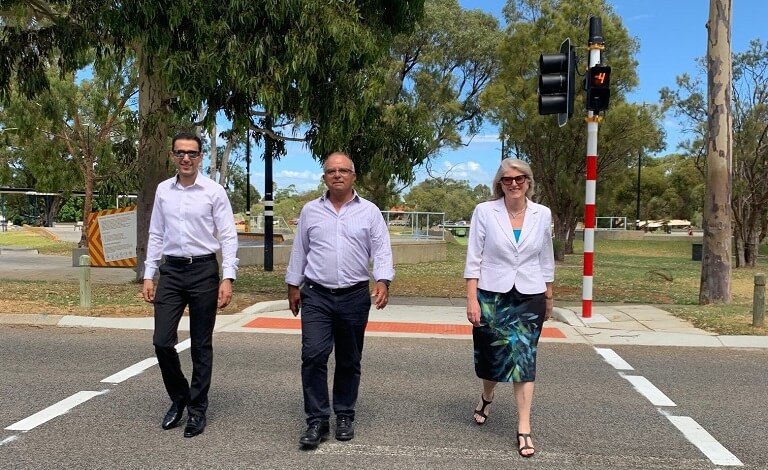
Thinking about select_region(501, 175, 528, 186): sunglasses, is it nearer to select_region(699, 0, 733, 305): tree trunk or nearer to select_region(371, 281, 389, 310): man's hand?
select_region(371, 281, 389, 310): man's hand

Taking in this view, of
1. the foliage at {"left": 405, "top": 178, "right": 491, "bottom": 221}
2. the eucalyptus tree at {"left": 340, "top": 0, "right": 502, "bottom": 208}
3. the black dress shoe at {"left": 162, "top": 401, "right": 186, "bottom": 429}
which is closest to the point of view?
the black dress shoe at {"left": 162, "top": 401, "right": 186, "bottom": 429}

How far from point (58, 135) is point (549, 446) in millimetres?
23342

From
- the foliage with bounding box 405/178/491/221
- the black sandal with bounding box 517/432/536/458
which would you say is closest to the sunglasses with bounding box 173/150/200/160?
the black sandal with bounding box 517/432/536/458

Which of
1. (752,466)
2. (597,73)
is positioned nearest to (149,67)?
(597,73)

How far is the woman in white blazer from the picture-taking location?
162 inches

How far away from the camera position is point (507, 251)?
4.10m

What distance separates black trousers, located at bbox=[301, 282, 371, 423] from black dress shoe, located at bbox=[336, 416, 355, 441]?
0.45ft

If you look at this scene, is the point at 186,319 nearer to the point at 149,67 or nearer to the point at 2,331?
the point at 2,331

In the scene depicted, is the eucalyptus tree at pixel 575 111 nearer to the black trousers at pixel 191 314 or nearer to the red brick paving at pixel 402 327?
the red brick paving at pixel 402 327

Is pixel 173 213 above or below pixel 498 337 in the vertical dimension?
above

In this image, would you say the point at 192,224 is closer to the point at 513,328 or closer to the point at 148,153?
the point at 513,328

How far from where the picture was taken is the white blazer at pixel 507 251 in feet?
13.5

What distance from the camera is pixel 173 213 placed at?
14.3 feet

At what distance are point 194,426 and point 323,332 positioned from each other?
44.3 inches
